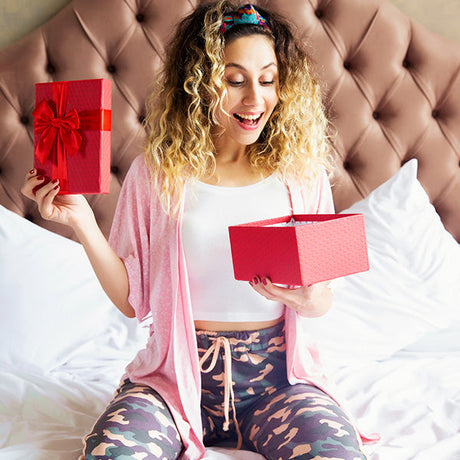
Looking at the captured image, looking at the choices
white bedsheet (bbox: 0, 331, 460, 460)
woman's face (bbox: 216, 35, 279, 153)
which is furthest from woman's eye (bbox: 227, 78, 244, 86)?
white bedsheet (bbox: 0, 331, 460, 460)

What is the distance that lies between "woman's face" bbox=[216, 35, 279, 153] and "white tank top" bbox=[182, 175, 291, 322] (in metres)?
0.16

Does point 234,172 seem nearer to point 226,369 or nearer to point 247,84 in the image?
point 247,84

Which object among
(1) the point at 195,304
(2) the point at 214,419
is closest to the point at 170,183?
(1) the point at 195,304

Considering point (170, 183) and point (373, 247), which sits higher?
point (170, 183)

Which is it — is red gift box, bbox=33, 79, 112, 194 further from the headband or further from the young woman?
the headband

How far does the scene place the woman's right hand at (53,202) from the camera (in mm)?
1031

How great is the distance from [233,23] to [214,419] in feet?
2.84

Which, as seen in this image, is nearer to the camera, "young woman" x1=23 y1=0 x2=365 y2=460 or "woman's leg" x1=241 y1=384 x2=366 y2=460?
"woman's leg" x1=241 y1=384 x2=366 y2=460

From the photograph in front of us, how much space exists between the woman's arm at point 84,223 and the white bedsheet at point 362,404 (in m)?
0.31

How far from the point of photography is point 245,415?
1111 mm

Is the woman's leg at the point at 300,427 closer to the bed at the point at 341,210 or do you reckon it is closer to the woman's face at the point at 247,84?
the bed at the point at 341,210

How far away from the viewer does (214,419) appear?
1124mm

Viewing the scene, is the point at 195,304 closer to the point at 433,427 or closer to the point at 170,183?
the point at 170,183

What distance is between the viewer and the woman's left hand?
1.02 metres
